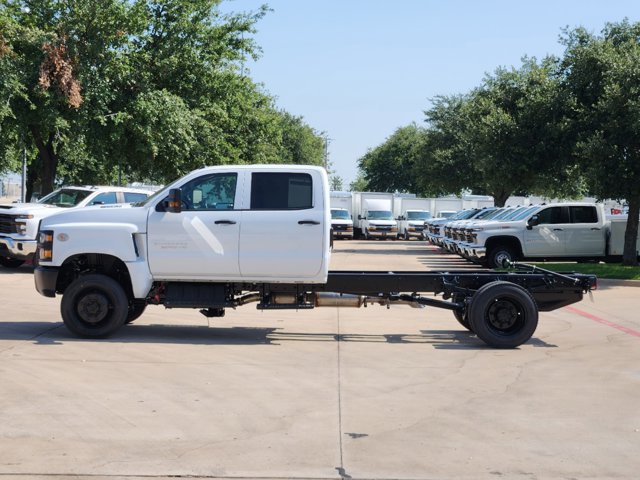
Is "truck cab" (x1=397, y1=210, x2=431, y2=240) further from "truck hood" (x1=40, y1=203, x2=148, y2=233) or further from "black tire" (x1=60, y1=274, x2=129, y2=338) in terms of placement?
"black tire" (x1=60, y1=274, x2=129, y2=338)

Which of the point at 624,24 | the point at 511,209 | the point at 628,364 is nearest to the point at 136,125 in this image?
the point at 511,209

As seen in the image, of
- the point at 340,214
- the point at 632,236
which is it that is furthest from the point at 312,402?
the point at 340,214

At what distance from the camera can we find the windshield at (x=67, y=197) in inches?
878

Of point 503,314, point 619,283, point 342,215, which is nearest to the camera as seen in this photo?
point 503,314

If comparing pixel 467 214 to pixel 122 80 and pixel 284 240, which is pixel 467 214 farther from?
pixel 284 240

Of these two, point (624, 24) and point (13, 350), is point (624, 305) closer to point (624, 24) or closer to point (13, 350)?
point (13, 350)

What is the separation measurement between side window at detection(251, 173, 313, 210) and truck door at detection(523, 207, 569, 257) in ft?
49.3

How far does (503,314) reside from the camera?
1184cm

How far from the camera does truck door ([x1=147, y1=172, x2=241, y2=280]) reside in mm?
11477

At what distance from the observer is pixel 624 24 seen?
28.5m

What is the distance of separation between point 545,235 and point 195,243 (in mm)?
16051

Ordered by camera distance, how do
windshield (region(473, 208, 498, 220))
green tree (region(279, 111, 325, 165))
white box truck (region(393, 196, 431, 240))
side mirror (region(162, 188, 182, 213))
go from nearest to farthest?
side mirror (region(162, 188, 182, 213)) < windshield (region(473, 208, 498, 220)) < white box truck (region(393, 196, 431, 240)) < green tree (region(279, 111, 325, 165))

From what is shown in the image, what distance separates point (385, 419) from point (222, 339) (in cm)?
469

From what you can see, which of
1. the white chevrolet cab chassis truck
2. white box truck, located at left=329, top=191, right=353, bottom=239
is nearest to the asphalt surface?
the white chevrolet cab chassis truck
